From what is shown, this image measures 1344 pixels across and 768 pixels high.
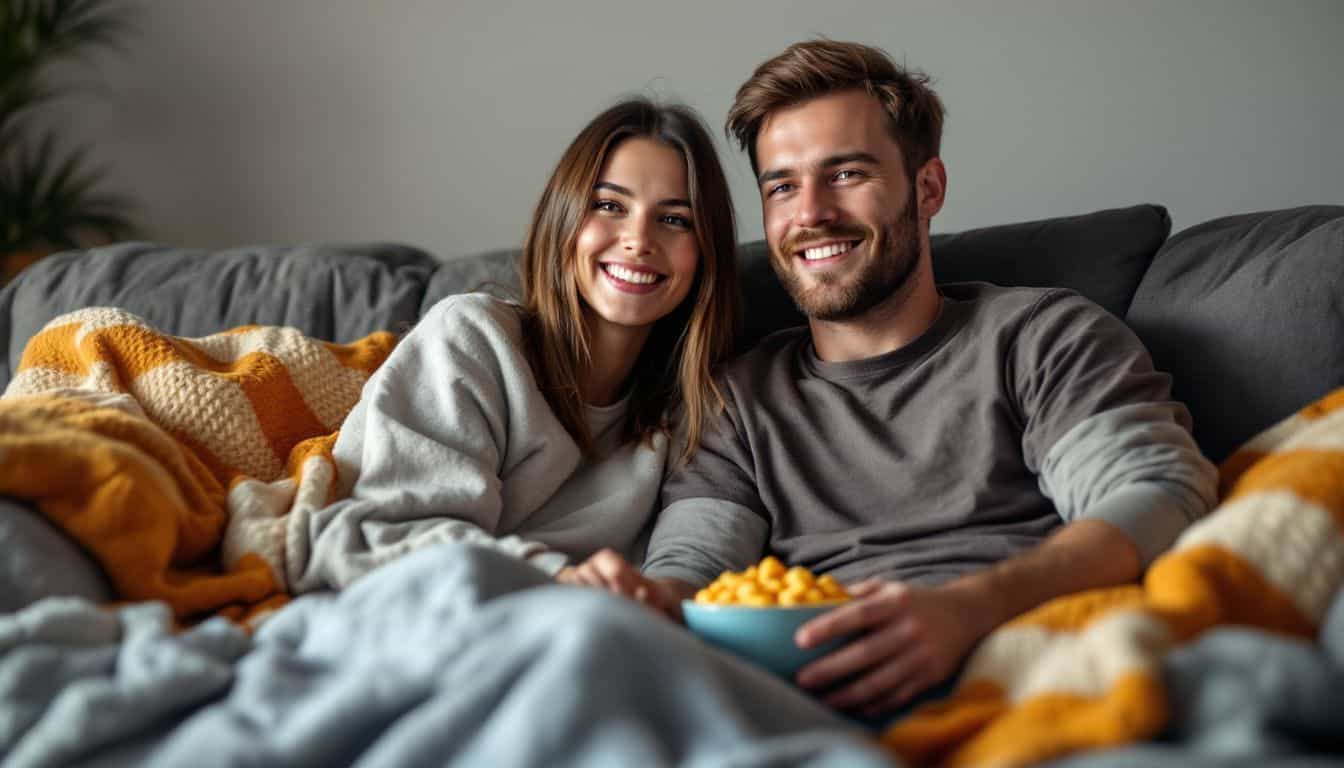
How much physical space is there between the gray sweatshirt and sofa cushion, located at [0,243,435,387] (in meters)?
0.39

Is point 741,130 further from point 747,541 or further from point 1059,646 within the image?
point 1059,646

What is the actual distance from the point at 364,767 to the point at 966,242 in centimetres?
138

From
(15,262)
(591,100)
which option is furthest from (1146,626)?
(15,262)

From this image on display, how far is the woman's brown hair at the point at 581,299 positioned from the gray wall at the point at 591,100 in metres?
0.91

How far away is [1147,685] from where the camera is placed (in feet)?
2.63

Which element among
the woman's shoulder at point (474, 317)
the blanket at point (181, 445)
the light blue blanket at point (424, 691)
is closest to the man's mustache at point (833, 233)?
the woman's shoulder at point (474, 317)

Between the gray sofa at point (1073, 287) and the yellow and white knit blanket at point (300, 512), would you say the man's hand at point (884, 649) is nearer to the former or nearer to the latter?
the yellow and white knit blanket at point (300, 512)

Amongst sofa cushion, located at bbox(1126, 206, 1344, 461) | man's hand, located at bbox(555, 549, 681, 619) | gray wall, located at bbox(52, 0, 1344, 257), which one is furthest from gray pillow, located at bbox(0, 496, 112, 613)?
gray wall, located at bbox(52, 0, 1344, 257)

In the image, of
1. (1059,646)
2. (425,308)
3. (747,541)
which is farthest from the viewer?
(425,308)

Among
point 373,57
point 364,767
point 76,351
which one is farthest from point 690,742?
point 373,57

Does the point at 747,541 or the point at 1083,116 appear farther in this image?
the point at 1083,116

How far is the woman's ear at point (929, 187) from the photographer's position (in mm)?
1788

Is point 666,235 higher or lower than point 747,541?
higher

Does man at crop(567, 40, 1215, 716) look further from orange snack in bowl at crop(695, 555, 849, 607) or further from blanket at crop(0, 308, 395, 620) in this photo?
blanket at crop(0, 308, 395, 620)
